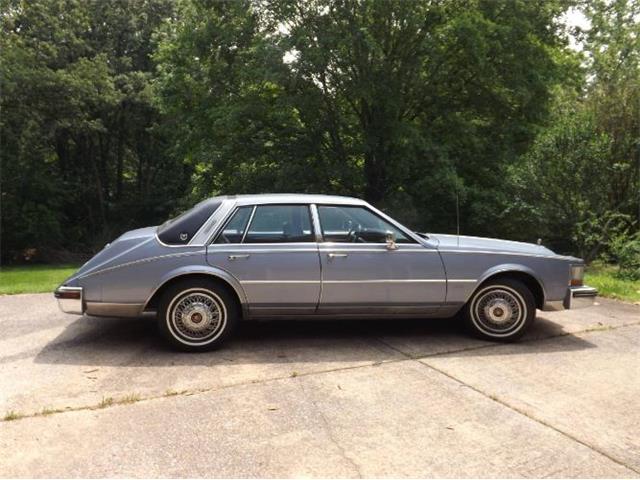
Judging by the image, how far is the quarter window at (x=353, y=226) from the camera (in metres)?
5.19

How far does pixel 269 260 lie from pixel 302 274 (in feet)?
1.13

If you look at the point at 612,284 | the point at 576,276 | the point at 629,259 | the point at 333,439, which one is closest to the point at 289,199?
the point at 333,439

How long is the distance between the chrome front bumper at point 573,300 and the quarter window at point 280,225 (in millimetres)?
2566

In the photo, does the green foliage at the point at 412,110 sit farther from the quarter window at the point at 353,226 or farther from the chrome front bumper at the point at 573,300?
the quarter window at the point at 353,226

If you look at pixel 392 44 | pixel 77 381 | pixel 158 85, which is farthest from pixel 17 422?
pixel 158 85

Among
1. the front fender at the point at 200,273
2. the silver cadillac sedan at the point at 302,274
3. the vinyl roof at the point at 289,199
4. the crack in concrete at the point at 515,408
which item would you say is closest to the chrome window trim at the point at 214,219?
the silver cadillac sedan at the point at 302,274

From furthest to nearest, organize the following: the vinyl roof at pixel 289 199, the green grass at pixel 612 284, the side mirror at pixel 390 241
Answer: the green grass at pixel 612 284, the vinyl roof at pixel 289 199, the side mirror at pixel 390 241

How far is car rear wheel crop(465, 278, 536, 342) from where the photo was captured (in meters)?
5.29

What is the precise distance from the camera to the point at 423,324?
5.94 metres

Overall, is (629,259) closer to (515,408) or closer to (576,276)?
(576,276)

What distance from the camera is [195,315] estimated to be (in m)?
4.89

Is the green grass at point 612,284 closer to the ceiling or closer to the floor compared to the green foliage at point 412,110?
closer to the floor

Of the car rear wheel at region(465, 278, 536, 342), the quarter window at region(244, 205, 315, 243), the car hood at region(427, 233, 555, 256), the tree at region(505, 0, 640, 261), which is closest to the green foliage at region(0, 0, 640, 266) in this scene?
the tree at region(505, 0, 640, 261)

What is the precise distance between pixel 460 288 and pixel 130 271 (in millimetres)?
3203
